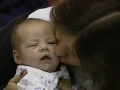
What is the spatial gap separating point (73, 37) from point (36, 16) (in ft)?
1.02

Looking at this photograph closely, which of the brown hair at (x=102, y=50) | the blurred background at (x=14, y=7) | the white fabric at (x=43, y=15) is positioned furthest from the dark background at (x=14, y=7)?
the brown hair at (x=102, y=50)

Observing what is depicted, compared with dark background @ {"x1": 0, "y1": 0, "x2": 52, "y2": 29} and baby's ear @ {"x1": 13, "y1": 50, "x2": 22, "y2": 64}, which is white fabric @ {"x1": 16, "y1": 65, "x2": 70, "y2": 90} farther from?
dark background @ {"x1": 0, "y1": 0, "x2": 52, "y2": 29}

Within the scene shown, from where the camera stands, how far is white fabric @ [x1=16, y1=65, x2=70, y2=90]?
40.8 inches

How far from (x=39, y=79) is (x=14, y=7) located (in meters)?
1.02

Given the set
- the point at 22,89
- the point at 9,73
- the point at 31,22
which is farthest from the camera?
the point at 9,73

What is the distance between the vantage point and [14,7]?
1.99 meters

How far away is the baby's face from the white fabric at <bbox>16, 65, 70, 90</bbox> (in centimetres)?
2

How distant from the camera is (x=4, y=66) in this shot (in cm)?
126

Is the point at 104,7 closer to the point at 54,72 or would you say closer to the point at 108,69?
the point at 108,69

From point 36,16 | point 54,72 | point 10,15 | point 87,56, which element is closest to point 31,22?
point 36,16

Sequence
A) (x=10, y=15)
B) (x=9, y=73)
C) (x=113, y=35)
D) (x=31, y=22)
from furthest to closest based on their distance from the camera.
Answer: (x=10, y=15) → (x=9, y=73) → (x=31, y=22) → (x=113, y=35)


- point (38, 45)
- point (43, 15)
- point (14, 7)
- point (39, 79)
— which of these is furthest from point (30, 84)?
point (14, 7)

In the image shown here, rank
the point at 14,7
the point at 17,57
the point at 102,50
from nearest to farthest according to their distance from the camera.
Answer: the point at 102,50, the point at 17,57, the point at 14,7

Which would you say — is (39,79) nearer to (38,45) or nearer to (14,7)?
(38,45)
